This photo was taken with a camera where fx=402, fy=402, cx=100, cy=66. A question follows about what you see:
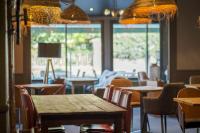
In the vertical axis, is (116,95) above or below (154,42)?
below

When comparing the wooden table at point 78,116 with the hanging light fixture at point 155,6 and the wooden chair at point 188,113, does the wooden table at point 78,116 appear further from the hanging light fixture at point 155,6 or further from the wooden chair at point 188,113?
the hanging light fixture at point 155,6

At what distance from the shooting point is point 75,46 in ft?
47.3

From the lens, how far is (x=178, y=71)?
9.20m

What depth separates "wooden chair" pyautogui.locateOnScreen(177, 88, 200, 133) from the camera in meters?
5.41

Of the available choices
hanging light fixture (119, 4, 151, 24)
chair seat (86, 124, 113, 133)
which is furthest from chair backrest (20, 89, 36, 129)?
hanging light fixture (119, 4, 151, 24)

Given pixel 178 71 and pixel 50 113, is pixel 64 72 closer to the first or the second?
pixel 178 71

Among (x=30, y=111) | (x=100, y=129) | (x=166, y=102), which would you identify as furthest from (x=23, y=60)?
(x=100, y=129)

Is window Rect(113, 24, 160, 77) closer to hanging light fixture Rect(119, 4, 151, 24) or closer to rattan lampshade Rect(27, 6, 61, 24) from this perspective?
hanging light fixture Rect(119, 4, 151, 24)

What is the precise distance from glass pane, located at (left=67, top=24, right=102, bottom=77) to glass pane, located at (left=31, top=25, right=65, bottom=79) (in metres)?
0.25

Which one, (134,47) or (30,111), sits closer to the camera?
(30,111)

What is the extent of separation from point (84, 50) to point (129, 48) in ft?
5.39

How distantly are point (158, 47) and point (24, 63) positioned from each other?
22.8 ft

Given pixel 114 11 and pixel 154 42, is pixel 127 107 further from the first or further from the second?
pixel 154 42

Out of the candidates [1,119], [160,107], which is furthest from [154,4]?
[1,119]
